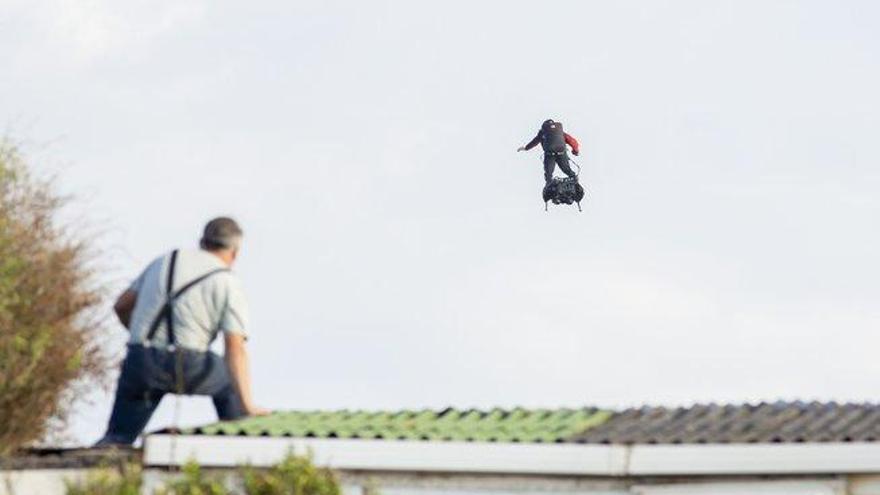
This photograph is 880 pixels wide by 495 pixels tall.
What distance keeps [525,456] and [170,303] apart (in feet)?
11.5

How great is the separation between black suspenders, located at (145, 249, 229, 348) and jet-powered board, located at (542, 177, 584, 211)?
40.6 feet

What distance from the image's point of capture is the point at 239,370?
48.7 ft

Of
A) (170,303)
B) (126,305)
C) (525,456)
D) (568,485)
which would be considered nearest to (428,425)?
(525,456)

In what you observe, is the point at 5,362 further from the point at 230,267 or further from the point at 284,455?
the point at 284,455

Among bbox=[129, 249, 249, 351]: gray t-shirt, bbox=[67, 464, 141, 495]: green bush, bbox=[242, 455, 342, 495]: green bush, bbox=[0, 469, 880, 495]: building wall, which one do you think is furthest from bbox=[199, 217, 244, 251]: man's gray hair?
bbox=[242, 455, 342, 495]: green bush

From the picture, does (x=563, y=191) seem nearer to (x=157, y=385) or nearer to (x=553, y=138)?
(x=553, y=138)

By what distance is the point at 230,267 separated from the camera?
592 inches

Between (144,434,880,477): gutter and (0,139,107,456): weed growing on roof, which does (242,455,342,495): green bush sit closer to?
(144,434,880,477): gutter

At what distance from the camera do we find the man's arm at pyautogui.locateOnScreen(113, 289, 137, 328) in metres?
15.3

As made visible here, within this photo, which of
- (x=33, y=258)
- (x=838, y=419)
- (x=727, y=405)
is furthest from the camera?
(x=33, y=258)

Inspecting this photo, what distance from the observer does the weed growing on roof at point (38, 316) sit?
1568 centimetres

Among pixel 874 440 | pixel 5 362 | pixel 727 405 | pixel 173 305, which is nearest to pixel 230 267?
pixel 173 305

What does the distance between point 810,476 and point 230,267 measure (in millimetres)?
5111

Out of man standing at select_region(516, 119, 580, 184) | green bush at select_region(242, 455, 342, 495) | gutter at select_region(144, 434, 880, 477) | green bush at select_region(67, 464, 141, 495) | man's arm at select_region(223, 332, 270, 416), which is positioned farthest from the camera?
man standing at select_region(516, 119, 580, 184)
